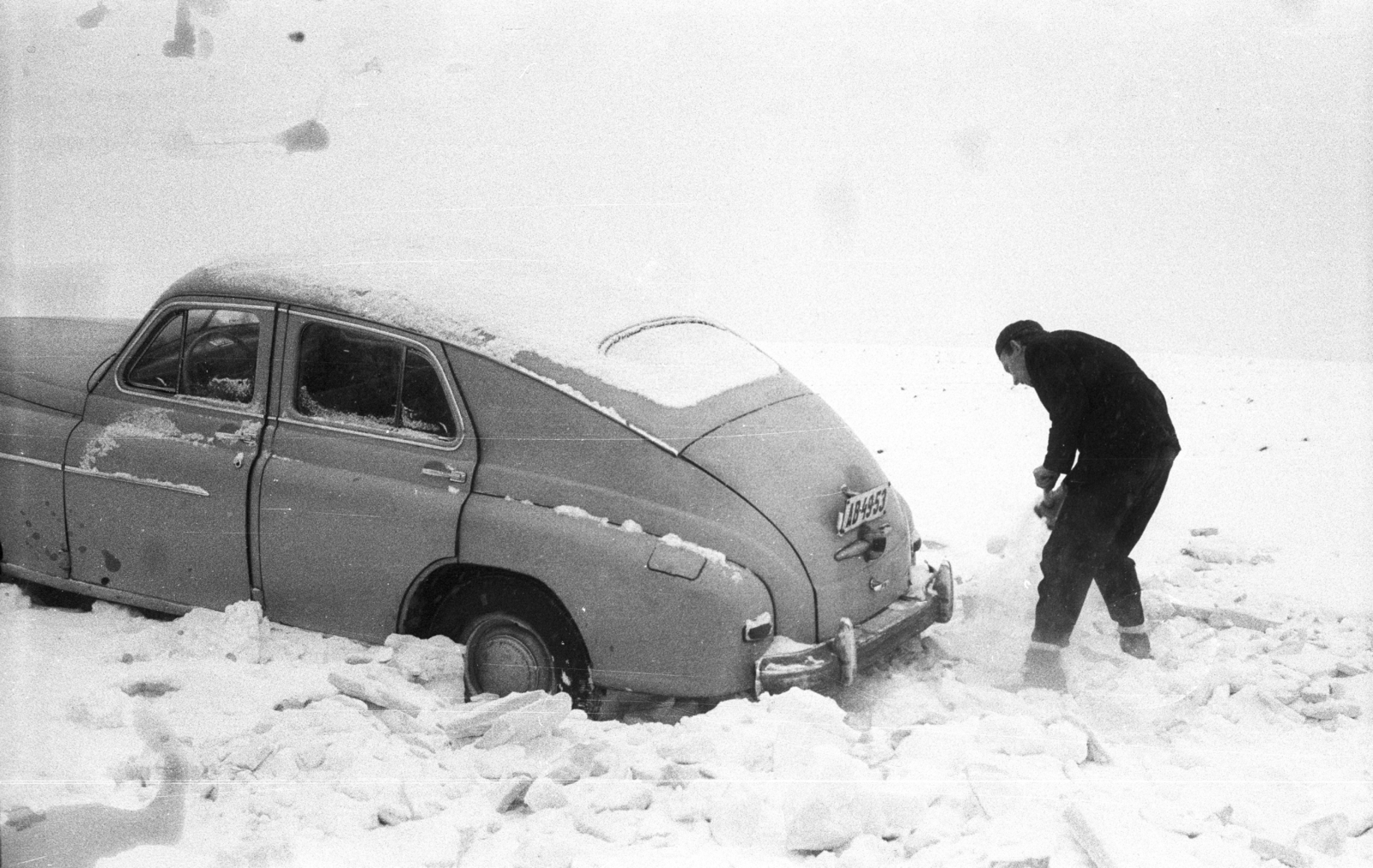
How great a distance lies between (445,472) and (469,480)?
0.09 m

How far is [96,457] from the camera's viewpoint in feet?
13.4

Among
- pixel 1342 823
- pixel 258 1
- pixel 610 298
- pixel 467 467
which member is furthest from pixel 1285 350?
pixel 258 1

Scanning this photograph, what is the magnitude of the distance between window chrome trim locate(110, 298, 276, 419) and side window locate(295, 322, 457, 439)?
0.17 meters

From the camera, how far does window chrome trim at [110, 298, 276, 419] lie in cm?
402

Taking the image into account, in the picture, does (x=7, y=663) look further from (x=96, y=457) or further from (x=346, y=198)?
(x=346, y=198)

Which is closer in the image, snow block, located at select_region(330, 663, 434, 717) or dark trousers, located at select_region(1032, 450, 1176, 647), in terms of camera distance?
snow block, located at select_region(330, 663, 434, 717)

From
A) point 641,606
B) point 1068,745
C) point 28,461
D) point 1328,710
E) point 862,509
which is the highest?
point 862,509

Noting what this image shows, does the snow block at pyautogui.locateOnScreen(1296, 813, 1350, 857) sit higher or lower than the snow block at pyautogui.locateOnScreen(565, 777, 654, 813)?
higher

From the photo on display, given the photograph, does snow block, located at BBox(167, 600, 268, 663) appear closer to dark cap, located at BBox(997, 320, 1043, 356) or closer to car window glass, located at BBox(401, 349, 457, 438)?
car window glass, located at BBox(401, 349, 457, 438)

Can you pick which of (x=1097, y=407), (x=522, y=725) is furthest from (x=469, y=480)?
(x=1097, y=407)

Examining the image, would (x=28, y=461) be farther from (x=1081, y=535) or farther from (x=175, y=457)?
(x=1081, y=535)

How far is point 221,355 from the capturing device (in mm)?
4176

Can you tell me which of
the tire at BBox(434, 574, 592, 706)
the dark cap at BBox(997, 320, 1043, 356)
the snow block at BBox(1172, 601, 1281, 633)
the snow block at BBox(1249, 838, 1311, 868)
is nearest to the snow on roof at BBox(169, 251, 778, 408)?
the tire at BBox(434, 574, 592, 706)

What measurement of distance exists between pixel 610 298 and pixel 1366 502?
159 inches
